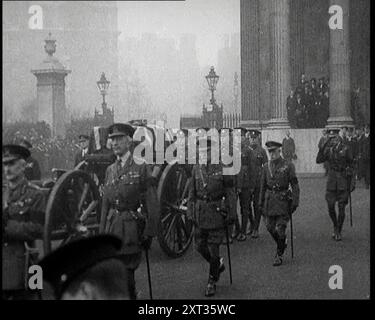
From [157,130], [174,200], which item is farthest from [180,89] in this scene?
[174,200]

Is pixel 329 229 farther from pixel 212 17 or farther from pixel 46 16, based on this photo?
pixel 46 16

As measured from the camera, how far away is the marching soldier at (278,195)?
6941 millimetres

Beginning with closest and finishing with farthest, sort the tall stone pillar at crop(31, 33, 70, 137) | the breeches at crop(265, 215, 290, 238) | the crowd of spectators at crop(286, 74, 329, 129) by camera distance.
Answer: the tall stone pillar at crop(31, 33, 70, 137), the breeches at crop(265, 215, 290, 238), the crowd of spectators at crop(286, 74, 329, 129)

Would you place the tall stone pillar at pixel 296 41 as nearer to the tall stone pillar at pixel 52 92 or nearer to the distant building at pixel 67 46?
the distant building at pixel 67 46

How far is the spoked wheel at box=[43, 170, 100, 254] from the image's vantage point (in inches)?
216

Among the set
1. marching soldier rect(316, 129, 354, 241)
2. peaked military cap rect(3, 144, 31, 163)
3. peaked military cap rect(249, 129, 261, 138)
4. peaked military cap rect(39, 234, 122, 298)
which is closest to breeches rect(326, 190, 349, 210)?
marching soldier rect(316, 129, 354, 241)

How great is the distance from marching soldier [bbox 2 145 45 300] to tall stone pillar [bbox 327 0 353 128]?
16.2ft

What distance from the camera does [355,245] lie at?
6711 mm

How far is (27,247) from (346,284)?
317cm

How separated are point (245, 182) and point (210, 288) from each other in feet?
9.53

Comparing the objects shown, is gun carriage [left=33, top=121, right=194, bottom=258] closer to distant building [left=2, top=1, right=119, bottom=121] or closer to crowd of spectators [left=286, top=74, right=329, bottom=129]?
distant building [left=2, top=1, right=119, bottom=121]

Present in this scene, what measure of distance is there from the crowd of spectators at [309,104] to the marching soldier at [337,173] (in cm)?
144

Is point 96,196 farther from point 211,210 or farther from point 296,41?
point 296,41

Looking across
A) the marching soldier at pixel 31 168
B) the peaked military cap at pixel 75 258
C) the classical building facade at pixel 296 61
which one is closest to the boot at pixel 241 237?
the classical building facade at pixel 296 61
